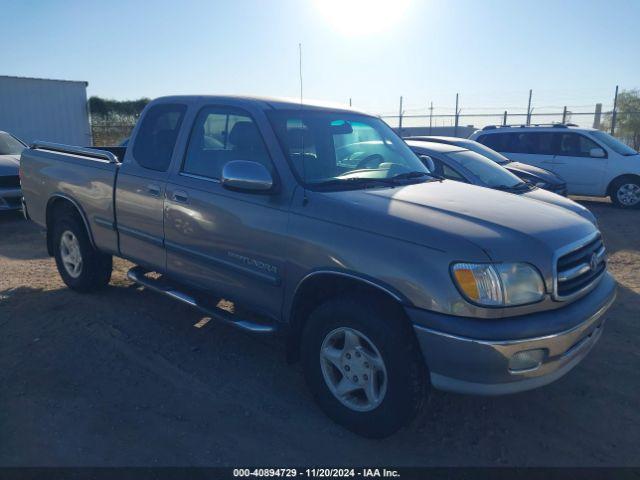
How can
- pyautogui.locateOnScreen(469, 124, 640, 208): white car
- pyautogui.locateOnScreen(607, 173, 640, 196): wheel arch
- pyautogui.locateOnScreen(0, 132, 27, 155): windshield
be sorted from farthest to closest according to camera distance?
pyautogui.locateOnScreen(469, 124, 640, 208): white car → pyautogui.locateOnScreen(607, 173, 640, 196): wheel arch → pyautogui.locateOnScreen(0, 132, 27, 155): windshield

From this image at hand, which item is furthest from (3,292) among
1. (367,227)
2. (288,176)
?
(367,227)

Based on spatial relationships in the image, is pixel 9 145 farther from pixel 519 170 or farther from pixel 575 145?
pixel 575 145

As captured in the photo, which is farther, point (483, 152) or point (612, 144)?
point (612, 144)

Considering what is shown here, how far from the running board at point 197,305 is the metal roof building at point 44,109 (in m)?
15.3

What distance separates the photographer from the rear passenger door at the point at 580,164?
11797 mm

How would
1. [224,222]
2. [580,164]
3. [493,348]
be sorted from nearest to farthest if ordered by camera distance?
[493,348], [224,222], [580,164]

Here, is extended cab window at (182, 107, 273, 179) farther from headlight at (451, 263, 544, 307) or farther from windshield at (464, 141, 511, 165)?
windshield at (464, 141, 511, 165)

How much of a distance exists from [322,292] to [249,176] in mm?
871

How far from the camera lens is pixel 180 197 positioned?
4.01 m

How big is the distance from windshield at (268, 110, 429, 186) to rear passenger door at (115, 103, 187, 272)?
1.11 m

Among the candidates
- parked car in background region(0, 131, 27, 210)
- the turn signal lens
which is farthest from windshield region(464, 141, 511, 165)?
parked car in background region(0, 131, 27, 210)

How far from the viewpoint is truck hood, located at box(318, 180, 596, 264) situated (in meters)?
2.72

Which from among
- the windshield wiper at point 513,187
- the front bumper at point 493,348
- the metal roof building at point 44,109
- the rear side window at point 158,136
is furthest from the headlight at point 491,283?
the metal roof building at point 44,109

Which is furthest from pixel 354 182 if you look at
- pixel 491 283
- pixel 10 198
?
pixel 10 198
